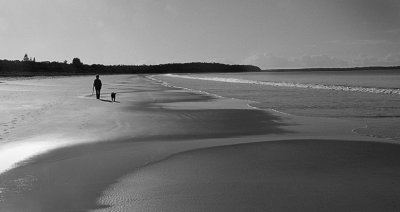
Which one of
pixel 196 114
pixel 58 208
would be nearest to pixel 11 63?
pixel 196 114

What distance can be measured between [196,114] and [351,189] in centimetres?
1346

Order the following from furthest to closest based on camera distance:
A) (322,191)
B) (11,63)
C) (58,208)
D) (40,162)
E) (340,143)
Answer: (11,63) → (340,143) → (40,162) → (322,191) → (58,208)

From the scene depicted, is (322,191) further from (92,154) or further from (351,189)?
(92,154)

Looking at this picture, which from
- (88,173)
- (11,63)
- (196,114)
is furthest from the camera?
(11,63)

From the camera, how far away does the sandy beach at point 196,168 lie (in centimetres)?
637

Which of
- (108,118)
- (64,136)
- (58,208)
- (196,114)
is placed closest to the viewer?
(58,208)

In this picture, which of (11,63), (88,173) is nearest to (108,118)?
(88,173)

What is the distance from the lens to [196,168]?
8672 mm

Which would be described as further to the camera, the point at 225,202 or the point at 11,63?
the point at 11,63

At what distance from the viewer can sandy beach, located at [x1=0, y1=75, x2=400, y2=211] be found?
6367 millimetres

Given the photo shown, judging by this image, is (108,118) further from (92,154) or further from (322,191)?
(322,191)

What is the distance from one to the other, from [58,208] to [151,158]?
3.77 metres

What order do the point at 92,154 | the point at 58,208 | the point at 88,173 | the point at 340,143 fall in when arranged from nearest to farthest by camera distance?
the point at 58,208, the point at 88,173, the point at 92,154, the point at 340,143

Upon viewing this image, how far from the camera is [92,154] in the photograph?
401 inches
